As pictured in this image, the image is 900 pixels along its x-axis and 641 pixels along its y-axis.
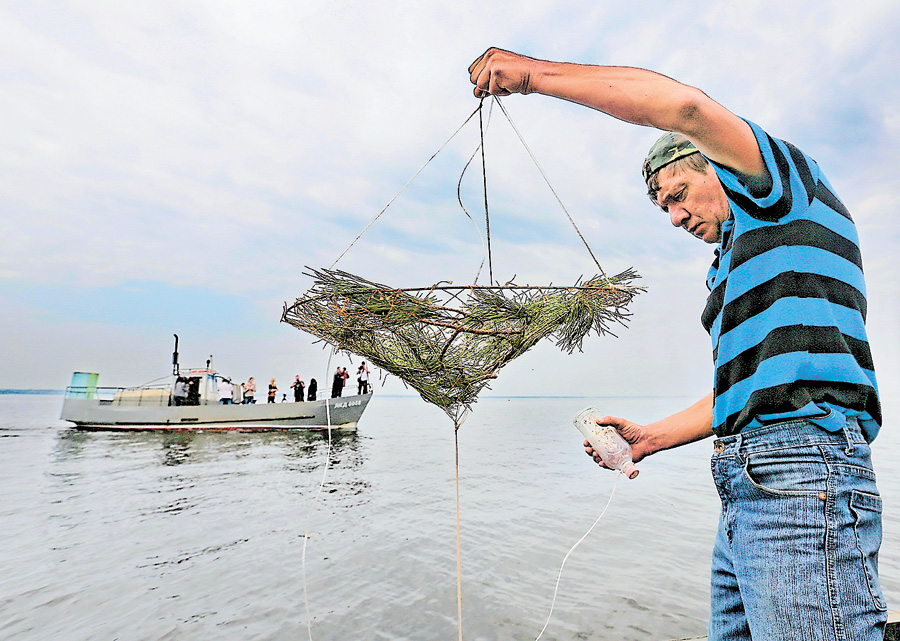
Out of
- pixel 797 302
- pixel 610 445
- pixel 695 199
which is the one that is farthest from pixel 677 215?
pixel 610 445

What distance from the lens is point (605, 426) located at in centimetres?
197

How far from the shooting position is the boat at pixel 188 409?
24734mm

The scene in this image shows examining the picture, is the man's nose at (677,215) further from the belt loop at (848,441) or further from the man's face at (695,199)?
the belt loop at (848,441)

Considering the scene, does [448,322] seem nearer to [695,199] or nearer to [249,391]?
[695,199]

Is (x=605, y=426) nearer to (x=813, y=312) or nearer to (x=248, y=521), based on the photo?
(x=813, y=312)

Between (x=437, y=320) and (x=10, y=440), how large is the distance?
3208 centimetres

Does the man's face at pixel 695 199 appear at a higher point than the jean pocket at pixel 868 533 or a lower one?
higher

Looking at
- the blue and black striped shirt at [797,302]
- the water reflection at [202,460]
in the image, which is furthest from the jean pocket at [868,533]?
Answer: the water reflection at [202,460]

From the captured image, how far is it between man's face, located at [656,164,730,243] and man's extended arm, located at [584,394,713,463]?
66 cm

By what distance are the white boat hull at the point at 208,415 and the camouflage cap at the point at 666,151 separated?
23.7m

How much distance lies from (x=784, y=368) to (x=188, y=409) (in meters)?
27.8

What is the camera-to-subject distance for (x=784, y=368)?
1.13m

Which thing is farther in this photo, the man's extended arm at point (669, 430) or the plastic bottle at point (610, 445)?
the plastic bottle at point (610, 445)

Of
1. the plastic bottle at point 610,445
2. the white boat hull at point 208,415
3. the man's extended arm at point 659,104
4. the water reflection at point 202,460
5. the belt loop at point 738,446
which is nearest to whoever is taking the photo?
the man's extended arm at point 659,104
